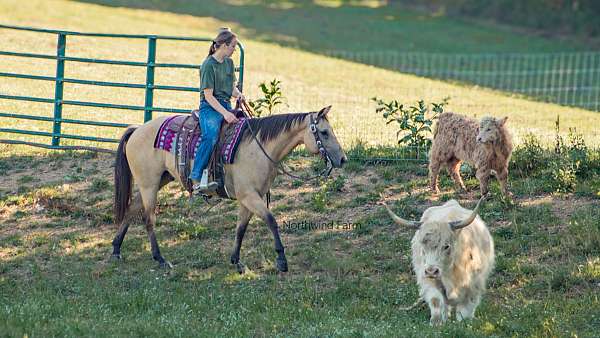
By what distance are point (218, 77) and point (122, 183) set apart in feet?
6.45

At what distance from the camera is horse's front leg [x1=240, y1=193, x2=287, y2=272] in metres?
10.6

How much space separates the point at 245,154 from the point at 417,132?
417 centimetres

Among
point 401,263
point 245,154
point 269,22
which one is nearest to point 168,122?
point 245,154

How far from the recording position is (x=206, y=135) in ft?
36.7

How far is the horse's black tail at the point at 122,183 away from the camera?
471 inches

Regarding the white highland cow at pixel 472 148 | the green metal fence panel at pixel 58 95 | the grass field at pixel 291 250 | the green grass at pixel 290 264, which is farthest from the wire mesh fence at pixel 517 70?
the green metal fence panel at pixel 58 95

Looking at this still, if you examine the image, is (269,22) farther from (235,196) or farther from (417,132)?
(235,196)

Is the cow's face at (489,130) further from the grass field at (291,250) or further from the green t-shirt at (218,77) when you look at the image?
the green t-shirt at (218,77)

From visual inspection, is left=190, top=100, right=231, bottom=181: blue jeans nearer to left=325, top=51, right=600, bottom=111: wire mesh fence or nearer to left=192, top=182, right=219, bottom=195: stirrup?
left=192, top=182, right=219, bottom=195: stirrup

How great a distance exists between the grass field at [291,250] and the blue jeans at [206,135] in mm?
1193

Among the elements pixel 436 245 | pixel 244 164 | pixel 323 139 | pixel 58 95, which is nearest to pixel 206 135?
pixel 244 164

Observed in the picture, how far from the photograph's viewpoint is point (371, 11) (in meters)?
43.8

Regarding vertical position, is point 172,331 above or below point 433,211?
below

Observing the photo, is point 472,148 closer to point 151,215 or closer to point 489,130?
point 489,130
